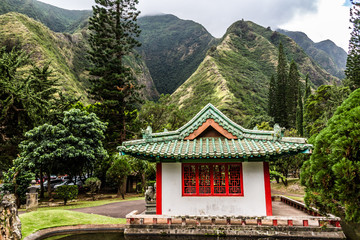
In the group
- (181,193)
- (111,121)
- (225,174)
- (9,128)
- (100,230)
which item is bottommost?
(100,230)

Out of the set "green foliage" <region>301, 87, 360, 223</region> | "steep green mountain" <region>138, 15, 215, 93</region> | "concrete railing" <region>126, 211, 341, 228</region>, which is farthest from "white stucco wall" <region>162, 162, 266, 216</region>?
"steep green mountain" <region>138, 15, 215, 93</region>

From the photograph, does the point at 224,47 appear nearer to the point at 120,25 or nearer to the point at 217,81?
the point at 217,81

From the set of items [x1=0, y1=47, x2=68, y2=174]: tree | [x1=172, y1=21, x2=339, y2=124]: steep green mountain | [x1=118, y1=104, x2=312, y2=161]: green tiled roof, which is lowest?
[x1=118, y1=104, x2=312, y2=161]: green tiled roof

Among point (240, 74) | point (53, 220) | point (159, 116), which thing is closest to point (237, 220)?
point (53, 220)

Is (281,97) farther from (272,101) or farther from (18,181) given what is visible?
(18,181)

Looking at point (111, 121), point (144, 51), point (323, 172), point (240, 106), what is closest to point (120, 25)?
point (111, 121)

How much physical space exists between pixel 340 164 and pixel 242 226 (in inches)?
141

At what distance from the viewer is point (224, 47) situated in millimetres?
92062

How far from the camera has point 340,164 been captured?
5230 mm

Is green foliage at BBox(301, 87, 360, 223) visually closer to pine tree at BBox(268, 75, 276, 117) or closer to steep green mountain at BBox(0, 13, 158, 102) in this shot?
steep green mountain at BBox(0, 13, 158, 102)

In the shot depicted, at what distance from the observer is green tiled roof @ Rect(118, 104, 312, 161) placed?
732 centimetres

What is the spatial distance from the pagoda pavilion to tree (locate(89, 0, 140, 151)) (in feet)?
50.2

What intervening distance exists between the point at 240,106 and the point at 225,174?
161ft

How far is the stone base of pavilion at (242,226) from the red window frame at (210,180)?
2.80 feet
